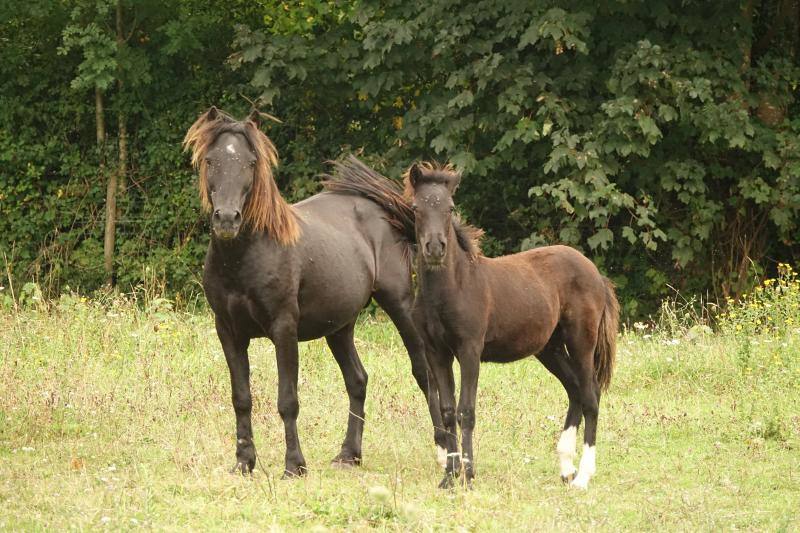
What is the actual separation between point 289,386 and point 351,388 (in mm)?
1027

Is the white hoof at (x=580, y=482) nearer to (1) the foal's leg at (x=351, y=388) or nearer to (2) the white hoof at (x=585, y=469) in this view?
(2) the white hoof at (x=585, y=469)

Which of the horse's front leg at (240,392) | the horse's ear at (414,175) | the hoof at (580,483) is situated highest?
the horse's ear at (414,175)

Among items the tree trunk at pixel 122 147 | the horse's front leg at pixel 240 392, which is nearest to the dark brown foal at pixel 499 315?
the horse's front leg at pixel 240 392

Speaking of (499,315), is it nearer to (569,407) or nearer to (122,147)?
(569,407)

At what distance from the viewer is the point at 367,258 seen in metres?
8.01

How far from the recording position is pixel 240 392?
7.12m

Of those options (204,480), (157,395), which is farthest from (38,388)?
(204,480)

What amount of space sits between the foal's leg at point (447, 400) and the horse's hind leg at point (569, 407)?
812mm

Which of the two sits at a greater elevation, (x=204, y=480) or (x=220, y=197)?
(x=220, y=197)

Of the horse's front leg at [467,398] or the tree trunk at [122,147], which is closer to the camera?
the horse's front leg at [467,398]

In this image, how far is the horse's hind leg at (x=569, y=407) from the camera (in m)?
7.24

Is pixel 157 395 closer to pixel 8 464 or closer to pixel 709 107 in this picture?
pixel 8 464

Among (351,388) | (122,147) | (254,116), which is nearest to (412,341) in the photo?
(351,388)

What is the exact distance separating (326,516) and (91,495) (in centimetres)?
141
